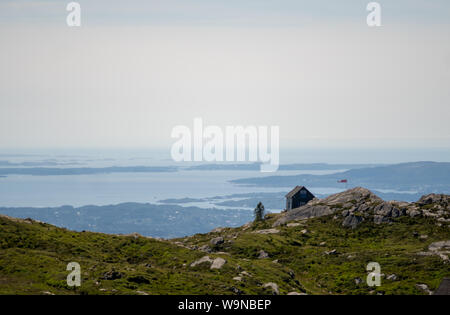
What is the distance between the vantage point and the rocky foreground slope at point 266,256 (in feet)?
201

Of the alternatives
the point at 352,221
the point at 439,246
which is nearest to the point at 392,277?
the point at 439,246

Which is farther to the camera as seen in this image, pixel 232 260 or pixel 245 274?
pixel 232 260

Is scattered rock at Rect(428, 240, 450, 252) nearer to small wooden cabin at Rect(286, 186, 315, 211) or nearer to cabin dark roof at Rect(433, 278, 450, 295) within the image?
cabin dark roof at Rect(433, 278, 450, 295)

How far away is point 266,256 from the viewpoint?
284 ft

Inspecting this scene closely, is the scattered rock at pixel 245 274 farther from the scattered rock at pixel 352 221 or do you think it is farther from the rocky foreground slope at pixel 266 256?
the scattered rock at pixel 352 221

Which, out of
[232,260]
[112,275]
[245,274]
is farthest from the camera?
[232,260]

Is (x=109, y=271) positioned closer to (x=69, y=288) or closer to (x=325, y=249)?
(x=69, y=288)

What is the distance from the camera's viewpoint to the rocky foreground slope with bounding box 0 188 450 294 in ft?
201

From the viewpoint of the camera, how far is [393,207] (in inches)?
3986

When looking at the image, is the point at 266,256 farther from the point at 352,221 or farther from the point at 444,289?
the point at 444,289

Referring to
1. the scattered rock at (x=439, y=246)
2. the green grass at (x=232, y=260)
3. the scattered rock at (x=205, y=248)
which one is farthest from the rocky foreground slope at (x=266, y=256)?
the scattered rock at (x=205, y=248)
